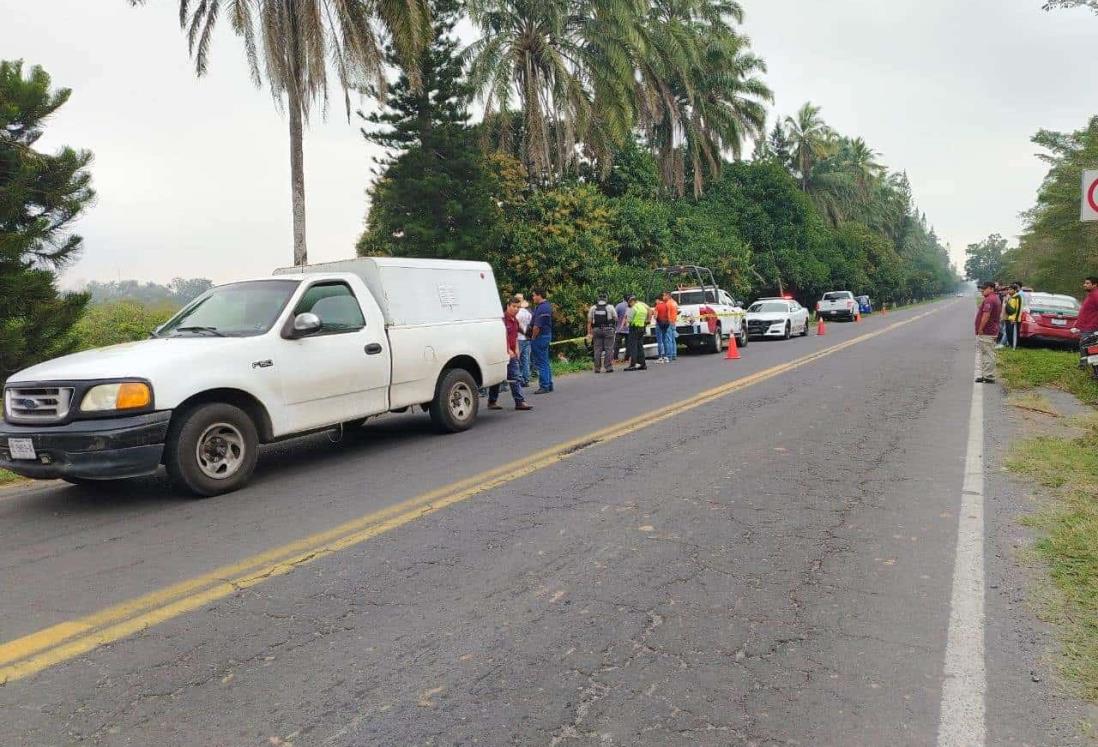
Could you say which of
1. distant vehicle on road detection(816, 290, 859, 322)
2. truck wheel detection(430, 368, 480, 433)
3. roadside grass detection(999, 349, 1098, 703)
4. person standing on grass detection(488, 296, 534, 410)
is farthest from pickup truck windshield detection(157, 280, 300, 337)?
distant vehicle on road detection(816, 290, 859, 322)

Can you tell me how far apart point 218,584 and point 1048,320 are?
21502 mm

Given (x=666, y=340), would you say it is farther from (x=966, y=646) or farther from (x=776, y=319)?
(x=966, y=646)

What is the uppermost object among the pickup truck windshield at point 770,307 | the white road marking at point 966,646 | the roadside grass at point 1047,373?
the pickup truck windshield at point 770,307

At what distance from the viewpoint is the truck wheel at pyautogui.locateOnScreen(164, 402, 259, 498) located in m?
5.95

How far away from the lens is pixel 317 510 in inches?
222

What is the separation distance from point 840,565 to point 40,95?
17.4 meters

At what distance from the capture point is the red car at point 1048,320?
19.4 m

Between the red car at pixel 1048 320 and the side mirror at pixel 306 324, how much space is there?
19578 millimetres

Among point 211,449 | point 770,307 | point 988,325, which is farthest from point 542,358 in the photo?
point 770,307

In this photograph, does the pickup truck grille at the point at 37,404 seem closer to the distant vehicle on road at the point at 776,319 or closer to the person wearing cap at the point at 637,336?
the person wearing cap at the point at 637,336

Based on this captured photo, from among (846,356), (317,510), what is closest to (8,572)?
(317,510)

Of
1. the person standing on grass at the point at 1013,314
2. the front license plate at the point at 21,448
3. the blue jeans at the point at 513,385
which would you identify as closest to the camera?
the front license plate at the point at 21,448

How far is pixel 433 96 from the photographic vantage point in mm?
28562

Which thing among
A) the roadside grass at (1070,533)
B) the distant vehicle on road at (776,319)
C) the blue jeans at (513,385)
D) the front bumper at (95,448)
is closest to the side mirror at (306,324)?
the front bumper at (95,448)
